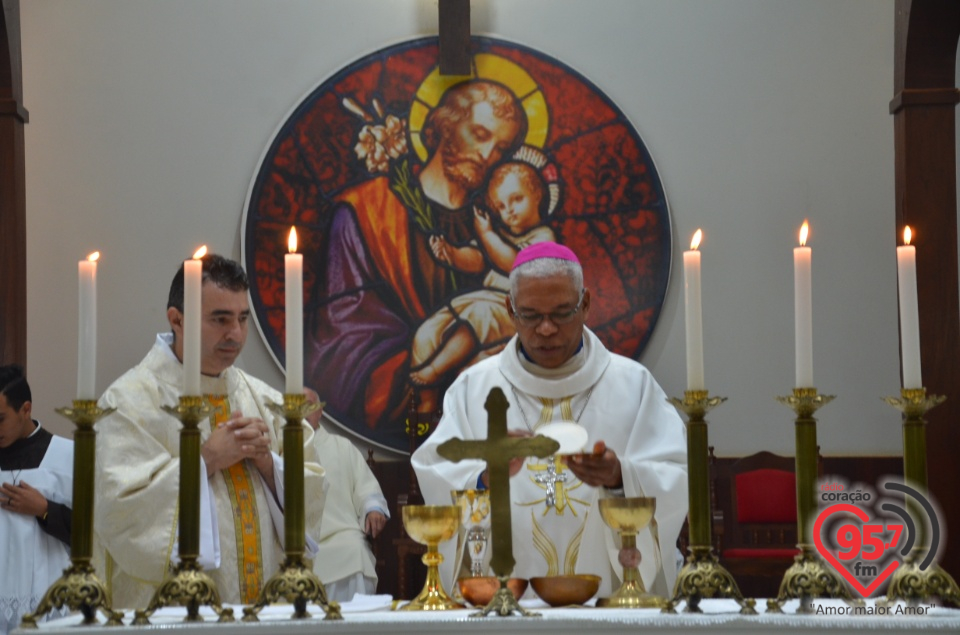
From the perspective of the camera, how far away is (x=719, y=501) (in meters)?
7.86

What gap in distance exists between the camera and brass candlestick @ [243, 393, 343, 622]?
255 cm

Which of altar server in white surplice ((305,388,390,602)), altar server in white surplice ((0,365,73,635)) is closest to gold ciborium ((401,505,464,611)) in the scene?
altar server in white surplice ((0,365,73,635))

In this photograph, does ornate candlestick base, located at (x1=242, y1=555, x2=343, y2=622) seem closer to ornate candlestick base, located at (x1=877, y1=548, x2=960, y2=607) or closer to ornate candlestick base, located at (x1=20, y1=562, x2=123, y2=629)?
ornate candlestick base, located at (x1=20, y1=562, x2=123, y2=629)

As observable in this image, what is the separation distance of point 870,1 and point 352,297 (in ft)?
12.3

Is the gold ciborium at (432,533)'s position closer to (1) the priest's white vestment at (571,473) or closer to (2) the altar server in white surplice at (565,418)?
(2) the altar server in white surplice at (565,418)

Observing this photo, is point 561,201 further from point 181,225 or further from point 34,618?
point 34,618

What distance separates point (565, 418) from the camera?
14.2 ft

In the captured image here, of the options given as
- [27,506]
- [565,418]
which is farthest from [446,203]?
[565,418]

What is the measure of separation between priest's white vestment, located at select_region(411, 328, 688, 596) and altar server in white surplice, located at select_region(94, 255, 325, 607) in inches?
20.0

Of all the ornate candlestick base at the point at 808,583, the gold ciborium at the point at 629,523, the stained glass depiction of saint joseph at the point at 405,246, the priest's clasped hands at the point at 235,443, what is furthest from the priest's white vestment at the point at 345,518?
the ornate candlestick base at the point at 808,583

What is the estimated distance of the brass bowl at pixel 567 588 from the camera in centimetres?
290

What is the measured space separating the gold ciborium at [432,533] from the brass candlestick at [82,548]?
2.10ft

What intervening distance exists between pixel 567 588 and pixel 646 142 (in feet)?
18.0

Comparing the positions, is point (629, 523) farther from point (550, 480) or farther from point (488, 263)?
point (488, 263)
